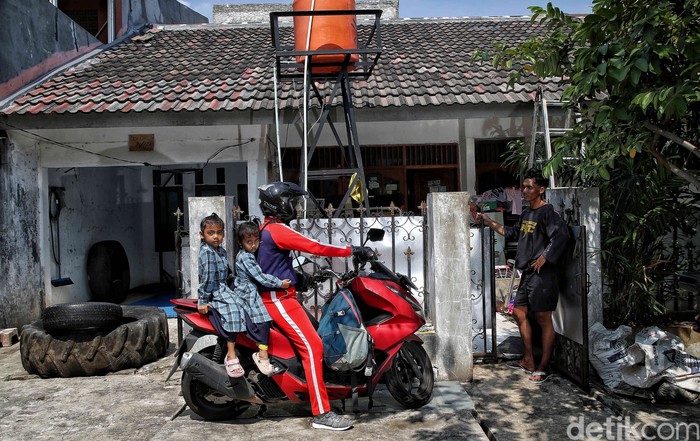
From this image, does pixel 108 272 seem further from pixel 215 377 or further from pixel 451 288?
pixel 451 288

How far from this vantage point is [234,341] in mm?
4336

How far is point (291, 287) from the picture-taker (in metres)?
4.47

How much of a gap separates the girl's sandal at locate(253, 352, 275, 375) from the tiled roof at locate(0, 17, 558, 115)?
205 inches

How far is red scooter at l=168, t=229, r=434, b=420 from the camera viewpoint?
4.33m

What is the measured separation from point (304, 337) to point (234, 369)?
0.53 meters

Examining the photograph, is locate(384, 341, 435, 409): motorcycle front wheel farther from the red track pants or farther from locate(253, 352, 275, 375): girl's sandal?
locate(253, 352, 275, 375): girl's sandal

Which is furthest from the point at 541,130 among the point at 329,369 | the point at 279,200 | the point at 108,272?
the point at 108,272

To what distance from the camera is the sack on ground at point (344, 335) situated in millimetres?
4289

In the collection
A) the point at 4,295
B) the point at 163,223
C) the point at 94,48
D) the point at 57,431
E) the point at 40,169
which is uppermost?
the point at 94,48

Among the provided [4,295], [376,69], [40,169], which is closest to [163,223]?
[40,169]

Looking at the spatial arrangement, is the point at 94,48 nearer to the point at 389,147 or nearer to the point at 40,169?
the point at 40,169

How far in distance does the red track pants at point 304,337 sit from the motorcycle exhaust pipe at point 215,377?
44 centimetres

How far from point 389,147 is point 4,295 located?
644 centimetres

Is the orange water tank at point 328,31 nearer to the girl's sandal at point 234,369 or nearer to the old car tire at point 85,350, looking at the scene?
the old car tire at point 85,350
